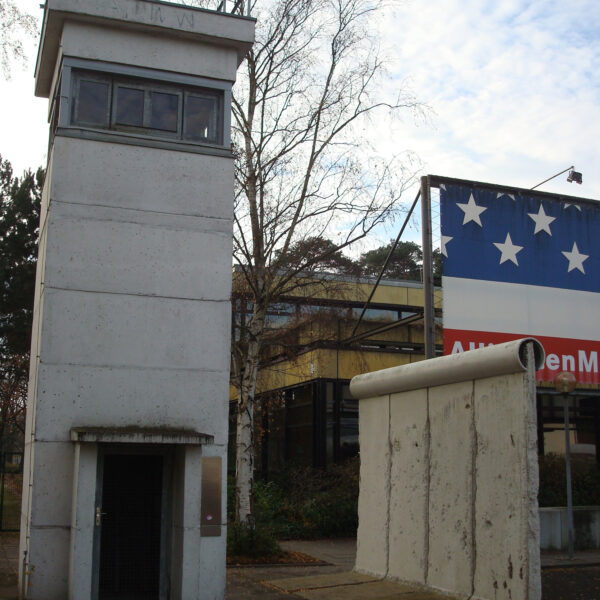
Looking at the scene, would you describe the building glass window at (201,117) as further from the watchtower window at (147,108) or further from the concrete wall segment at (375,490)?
the concrete wall segment at (375,490)

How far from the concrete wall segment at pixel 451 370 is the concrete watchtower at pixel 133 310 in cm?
343

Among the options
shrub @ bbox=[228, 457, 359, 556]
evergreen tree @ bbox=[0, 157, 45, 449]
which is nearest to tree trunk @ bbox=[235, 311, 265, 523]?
shrub @ bbox=[228, 457, 359, 556]

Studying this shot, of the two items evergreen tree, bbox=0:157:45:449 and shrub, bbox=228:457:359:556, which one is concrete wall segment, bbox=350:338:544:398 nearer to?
shrub, bbox=228:457:359:556

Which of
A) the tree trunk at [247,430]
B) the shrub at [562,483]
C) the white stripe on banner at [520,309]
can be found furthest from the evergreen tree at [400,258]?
the tree trunk at [247,430]

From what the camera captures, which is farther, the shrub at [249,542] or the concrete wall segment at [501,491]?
the shrub at [249,542]

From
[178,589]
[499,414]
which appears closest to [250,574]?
[178,589]

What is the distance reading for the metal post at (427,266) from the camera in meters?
17.0

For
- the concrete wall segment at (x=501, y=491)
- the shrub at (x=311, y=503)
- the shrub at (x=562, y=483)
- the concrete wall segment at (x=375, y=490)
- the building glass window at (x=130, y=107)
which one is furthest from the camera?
the shrub at (x=562, y=483)

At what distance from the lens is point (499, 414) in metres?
11.0

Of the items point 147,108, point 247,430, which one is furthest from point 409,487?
point 147,108

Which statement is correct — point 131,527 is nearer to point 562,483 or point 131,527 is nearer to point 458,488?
point 458,488

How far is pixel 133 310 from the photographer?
1165cm

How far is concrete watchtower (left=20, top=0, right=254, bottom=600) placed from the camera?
10.9m

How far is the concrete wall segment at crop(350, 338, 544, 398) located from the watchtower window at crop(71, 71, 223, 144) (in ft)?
16.6
